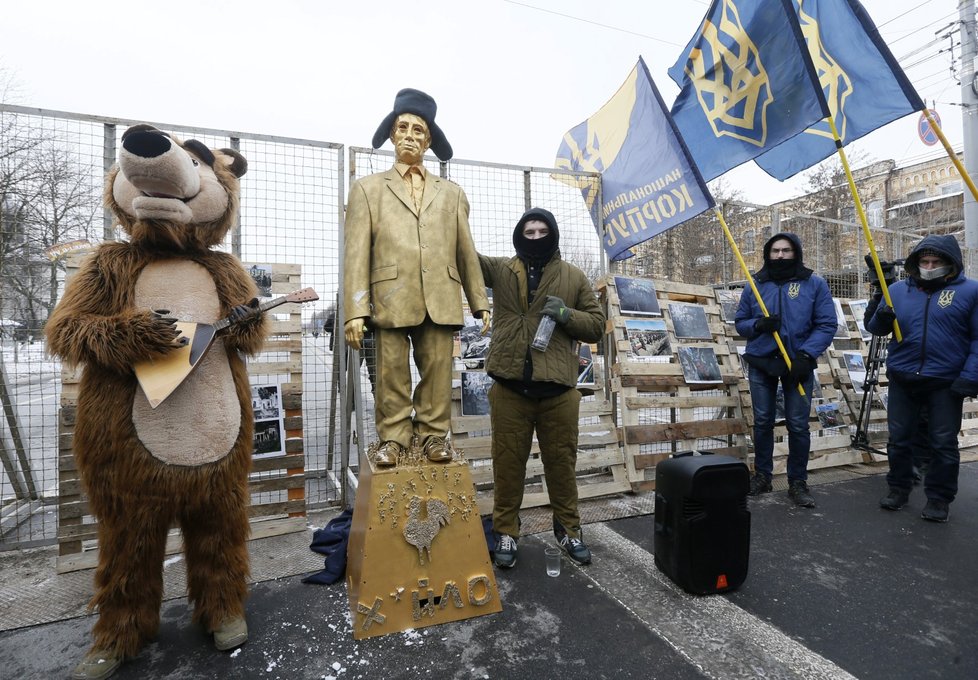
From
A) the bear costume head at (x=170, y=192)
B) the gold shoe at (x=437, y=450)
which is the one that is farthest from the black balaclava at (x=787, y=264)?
the bear costume head at (x=170, y=192)

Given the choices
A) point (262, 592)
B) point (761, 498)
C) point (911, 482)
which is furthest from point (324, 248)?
point (911, 482)

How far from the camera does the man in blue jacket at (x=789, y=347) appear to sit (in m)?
3.68

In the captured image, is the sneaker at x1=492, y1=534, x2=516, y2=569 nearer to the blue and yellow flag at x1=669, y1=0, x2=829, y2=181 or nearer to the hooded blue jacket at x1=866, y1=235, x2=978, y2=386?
the hooded blue jacket at x1=866, y1=235, x2=978, y2=386

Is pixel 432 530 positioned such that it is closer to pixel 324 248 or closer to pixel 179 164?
pixel 179 164

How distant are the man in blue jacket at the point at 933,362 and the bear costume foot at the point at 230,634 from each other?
4325 mm

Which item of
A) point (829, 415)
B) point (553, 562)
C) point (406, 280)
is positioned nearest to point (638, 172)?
point (406, 280)

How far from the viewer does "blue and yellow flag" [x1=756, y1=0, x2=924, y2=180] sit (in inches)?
135

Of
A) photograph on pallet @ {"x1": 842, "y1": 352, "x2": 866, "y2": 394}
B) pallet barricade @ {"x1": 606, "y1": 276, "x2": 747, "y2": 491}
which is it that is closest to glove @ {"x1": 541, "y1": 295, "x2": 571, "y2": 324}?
pallet barricade @ {"x1": 606, "y1": 276, "x2": 747, "y2": 491}

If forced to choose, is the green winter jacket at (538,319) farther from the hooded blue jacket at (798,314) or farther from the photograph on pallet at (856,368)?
the photograph on pallet at (856,368)

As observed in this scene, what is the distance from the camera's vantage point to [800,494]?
12.1 feet

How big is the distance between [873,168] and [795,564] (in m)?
21.8

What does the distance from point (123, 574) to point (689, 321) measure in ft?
14.7

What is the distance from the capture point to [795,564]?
2.76m

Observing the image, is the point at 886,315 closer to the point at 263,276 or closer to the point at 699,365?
the point at 699,365
